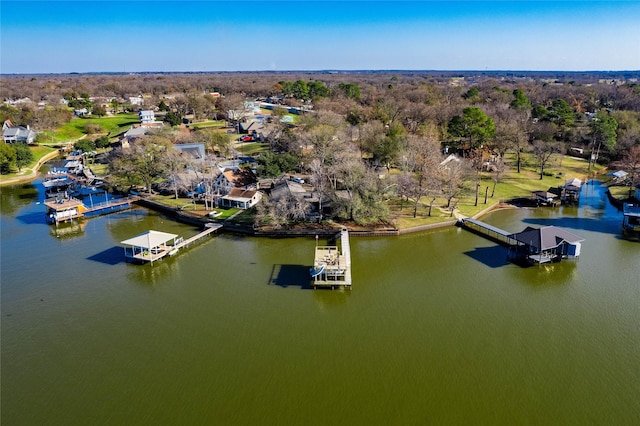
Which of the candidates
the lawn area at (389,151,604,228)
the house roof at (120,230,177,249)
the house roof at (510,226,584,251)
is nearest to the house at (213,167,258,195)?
the house roof at (120,230,177,249)

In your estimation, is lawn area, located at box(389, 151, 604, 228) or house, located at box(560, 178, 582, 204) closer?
lawn area, located at box(389, 151, 604, 228)

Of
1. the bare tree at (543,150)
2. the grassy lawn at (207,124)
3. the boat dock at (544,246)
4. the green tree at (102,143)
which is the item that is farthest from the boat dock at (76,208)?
the bare tree at (543,150)

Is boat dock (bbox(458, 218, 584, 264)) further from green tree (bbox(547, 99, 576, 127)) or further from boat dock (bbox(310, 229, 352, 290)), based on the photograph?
green tree (bbox(547, 99, 576, 127))

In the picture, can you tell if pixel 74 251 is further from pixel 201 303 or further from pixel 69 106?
pixel 69 106

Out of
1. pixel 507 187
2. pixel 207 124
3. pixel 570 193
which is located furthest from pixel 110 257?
pixel 207 124

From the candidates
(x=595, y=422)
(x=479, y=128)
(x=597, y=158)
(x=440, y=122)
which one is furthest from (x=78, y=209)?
(x=597, y=158)

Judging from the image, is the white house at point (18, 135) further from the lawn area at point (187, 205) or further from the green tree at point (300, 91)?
the green tree at point (300, 91)
